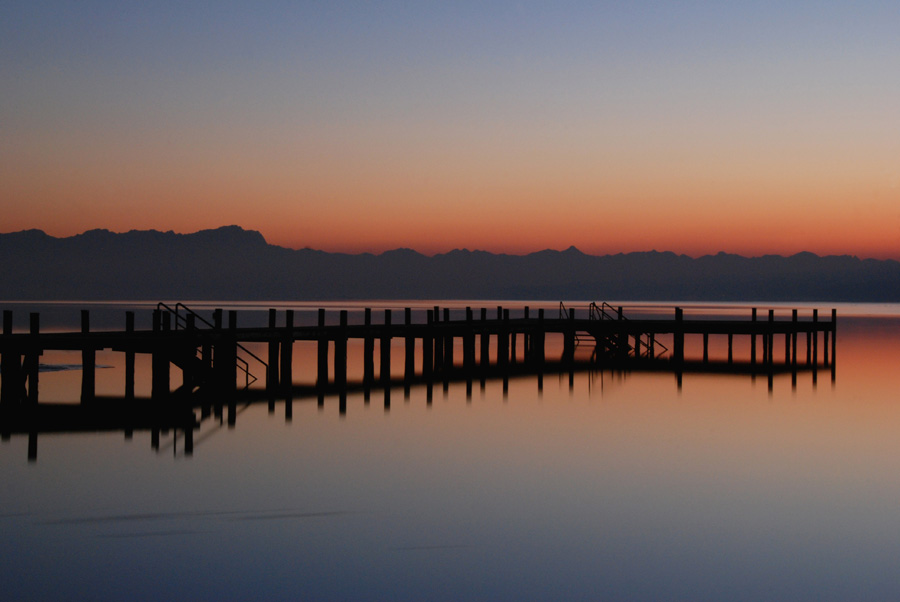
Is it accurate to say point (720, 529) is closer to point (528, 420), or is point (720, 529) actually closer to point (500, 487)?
point (500, 487)

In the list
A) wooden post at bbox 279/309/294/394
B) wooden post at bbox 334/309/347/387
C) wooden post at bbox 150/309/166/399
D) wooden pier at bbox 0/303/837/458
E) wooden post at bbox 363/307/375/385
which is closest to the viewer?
wooden pier at bbox 0/303/837/458

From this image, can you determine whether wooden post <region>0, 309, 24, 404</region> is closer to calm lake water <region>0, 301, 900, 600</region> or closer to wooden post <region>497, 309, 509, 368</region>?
calm lake water <region>0, 301, 900, 600</region>

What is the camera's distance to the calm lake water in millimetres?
12109

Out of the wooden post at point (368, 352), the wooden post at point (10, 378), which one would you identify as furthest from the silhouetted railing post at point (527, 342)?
the wooden post at point (10, 378)

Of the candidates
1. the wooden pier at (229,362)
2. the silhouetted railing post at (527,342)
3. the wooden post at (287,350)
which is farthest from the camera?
the silhouetted railing post at (527,342)

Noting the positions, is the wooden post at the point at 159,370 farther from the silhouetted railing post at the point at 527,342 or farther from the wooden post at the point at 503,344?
the silhouetted railing post at the point at 527,342

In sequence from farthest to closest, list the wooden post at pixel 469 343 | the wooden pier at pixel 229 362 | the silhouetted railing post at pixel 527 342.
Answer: the silhouetted railing post at pixel 527 342, the wooden post at pixel 469 343, the wooden pier at pixel 229 362

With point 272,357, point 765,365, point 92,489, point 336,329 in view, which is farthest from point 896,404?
point 92,489

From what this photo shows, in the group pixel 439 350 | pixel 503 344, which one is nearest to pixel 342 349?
pixel 439 350

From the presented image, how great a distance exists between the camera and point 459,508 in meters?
15.9

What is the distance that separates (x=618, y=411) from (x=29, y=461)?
54.9 feet

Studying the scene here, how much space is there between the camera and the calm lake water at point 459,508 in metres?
12.1

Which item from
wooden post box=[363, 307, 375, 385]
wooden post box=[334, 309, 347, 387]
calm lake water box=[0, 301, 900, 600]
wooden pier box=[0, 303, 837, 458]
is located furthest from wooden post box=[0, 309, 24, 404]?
wooden post box=[363, 307, 375, 385]

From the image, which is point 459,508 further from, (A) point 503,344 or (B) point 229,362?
(A) point 503,344
